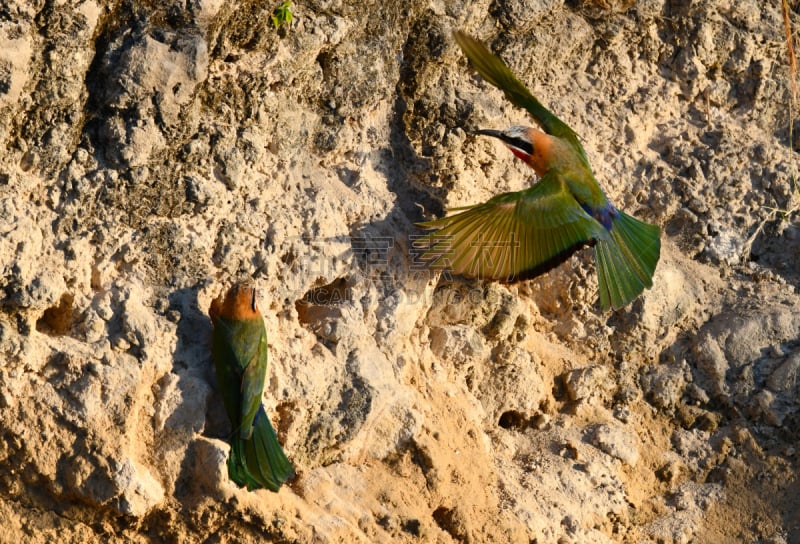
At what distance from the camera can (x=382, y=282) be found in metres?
4.00

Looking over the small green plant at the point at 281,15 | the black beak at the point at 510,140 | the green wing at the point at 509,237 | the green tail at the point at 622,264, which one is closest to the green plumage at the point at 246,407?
the green wing at the point at 509,237

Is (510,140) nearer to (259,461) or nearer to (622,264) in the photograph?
(622,264)

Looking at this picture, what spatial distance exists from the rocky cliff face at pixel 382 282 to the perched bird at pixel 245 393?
0.23 feet

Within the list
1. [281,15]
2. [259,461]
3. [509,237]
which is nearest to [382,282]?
[509,237]

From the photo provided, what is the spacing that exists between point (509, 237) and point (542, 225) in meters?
0.13

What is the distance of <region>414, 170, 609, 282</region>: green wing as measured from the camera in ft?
13.1

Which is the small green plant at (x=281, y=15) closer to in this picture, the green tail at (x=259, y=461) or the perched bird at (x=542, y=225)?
the perched bird at (x=542, y=225)

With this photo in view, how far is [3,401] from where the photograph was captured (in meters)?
3.31

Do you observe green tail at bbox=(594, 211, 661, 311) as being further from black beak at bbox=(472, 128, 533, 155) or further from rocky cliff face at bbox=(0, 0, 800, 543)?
black beak at bbox=(472, 128, 533, 155)

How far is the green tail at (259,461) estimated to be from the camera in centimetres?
344

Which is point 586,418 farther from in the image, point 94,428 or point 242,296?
point 94,428

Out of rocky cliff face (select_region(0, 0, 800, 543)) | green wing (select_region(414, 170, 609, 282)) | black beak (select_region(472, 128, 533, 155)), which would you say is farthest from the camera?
black beak (select_region(472, 128, 533, 155))

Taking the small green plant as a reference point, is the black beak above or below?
above

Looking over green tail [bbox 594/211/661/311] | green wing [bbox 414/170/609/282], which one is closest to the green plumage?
green wing [bbox 414/170/609/282]
